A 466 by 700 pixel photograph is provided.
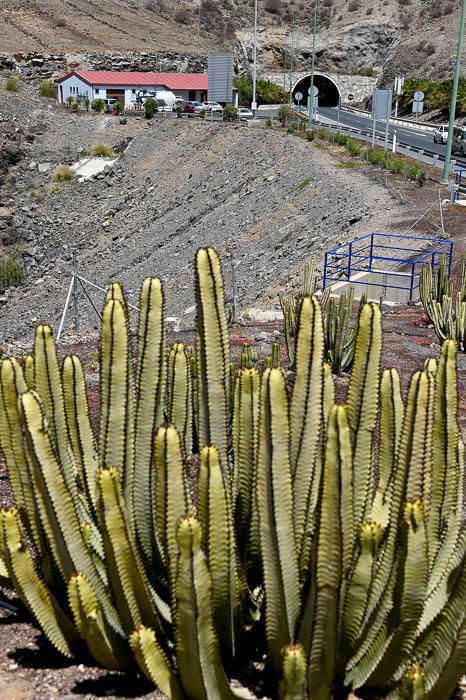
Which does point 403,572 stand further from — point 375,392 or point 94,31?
point 94,31

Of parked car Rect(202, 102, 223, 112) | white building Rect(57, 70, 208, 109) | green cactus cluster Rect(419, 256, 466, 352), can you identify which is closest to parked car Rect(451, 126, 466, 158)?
parked car Rect(202, 102, 223, 112)

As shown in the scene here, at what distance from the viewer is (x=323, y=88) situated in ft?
315

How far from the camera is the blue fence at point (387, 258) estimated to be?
1958 cm

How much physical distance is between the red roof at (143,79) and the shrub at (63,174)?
21.9 meters

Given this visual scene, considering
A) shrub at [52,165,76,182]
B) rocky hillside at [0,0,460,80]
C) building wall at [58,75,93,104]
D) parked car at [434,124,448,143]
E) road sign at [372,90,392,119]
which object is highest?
rocky hillside at [0,0,460,80]

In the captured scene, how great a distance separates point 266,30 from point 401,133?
5028 centimetres

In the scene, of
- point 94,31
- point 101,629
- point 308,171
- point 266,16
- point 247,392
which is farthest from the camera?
point 266,16

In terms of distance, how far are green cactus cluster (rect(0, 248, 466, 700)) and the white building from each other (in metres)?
65.4

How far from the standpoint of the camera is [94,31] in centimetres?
8888

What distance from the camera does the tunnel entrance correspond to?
298 ft

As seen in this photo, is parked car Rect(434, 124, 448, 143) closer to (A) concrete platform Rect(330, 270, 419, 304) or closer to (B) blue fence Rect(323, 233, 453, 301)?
(B) blue fence Rect(323, 233, 453, 301)

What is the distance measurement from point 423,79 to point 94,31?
31.2m

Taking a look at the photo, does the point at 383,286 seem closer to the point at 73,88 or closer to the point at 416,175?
the point at 416,175

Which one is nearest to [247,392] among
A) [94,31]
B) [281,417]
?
[281,417]
